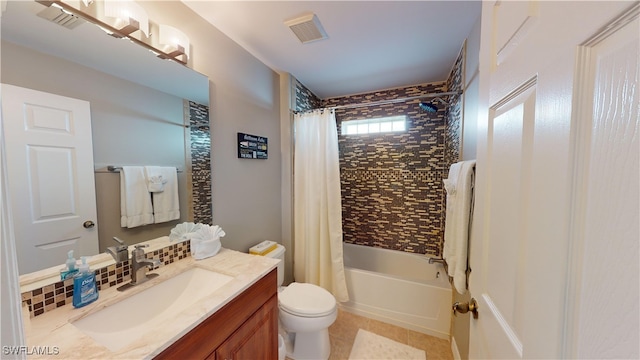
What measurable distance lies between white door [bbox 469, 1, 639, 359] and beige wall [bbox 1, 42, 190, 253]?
1.49 m

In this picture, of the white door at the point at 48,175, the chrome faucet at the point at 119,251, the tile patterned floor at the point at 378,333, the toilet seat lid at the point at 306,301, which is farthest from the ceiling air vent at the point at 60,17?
the tile patterned floor at the point at 378,333

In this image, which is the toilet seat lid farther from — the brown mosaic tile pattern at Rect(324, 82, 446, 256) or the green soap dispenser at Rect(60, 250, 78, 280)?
the brown mosaic tile pattern at Rect(324, 82, 446, 256)

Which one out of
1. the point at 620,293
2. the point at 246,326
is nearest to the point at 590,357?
the point at 620,293

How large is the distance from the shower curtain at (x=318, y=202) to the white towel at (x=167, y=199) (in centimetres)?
108

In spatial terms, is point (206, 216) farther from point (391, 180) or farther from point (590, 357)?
point (391, 180)

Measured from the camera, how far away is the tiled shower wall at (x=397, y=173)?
2.36 meters

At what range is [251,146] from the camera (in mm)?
1771

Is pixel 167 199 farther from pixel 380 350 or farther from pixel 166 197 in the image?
pixel 380 350

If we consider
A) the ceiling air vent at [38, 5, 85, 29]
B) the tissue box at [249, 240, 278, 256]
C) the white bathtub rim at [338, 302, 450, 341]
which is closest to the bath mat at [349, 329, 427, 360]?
the white bathtub rim at [338, 302, 450, 341]

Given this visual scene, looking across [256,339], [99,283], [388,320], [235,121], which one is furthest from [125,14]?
[388,320]

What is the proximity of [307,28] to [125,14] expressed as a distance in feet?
3.19

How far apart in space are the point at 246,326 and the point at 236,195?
92 centimetres

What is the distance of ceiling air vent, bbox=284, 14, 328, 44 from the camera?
1.39 m

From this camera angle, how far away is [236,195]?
65.6 inches
